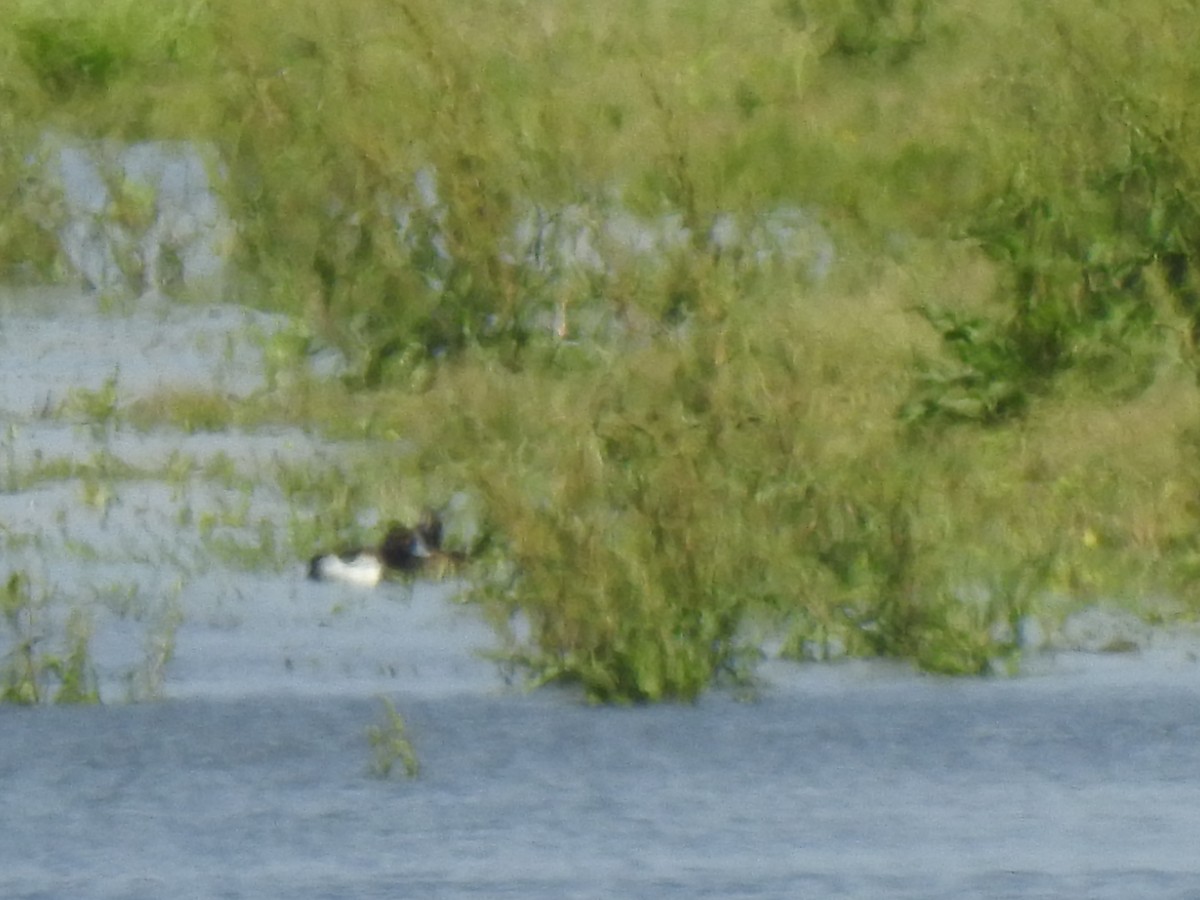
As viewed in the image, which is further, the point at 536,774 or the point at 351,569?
the point at 351,569

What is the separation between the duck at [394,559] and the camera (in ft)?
26.6

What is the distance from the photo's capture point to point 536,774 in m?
6.32

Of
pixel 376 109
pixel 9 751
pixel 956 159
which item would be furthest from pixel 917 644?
pixel 956 159

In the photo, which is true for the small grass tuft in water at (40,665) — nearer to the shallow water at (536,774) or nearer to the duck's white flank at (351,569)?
the shallow water at (536,774)

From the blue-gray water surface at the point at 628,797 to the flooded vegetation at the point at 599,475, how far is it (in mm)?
14

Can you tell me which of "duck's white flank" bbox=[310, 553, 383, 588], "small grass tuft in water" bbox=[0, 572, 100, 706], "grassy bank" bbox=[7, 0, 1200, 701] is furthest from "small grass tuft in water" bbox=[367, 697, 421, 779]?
"duck's white flank" bbox=[310, 553, 383, 588]

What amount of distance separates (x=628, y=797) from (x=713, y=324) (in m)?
2.65

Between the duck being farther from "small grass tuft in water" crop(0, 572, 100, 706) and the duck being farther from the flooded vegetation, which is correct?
"small grass tuft in water" crop(0, 572, 100, 706)

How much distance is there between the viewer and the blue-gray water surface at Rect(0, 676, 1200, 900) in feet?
18.5

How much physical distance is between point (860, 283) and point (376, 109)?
149 cm

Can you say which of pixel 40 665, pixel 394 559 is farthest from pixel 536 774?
pixel 394 559

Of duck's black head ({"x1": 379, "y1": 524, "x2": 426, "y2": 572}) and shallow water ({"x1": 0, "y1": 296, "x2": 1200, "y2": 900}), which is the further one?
duck's black head ({"x1": 379, "y1": 524, "x2": 426, "y2": 572})

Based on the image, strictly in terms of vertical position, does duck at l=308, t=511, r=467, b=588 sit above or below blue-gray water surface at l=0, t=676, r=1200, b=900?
above

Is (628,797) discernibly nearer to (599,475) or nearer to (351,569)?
(599,475)
